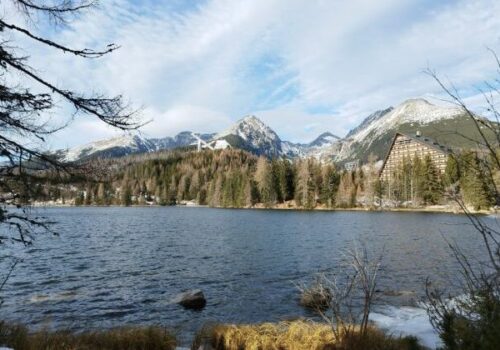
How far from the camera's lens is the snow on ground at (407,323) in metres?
10.9

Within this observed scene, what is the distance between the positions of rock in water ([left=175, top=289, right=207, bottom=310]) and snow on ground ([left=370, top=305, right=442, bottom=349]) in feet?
25.2

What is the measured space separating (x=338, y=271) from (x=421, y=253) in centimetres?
1190

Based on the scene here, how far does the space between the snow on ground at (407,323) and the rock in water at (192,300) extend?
7678 mm

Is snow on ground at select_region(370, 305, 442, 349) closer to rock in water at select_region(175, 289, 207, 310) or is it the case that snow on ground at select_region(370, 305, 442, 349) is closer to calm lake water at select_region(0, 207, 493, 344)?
calm lake water at select_region(0, 207, 493, 344)

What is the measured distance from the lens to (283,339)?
1030cm

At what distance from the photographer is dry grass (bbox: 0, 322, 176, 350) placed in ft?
27.5

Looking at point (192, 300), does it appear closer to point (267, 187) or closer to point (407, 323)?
point (407, 323)

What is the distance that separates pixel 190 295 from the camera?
19125mm

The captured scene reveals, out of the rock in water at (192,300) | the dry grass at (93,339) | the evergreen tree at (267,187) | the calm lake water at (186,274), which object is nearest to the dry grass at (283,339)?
the dry grass at (93,339)

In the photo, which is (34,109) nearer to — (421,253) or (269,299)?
(269,299)

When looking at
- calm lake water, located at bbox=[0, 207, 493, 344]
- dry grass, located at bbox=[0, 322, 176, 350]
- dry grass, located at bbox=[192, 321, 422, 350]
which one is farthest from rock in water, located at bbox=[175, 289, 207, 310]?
dry grass, located at bbox=[0, 322, 176, 350]

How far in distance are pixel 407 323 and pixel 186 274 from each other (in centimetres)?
1643

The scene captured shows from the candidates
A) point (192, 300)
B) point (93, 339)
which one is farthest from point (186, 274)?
point (93, 339)

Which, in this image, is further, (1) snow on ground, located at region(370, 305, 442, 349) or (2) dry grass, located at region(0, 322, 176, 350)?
(1) snow on ground, located at region(370, 305, 442, 349)
